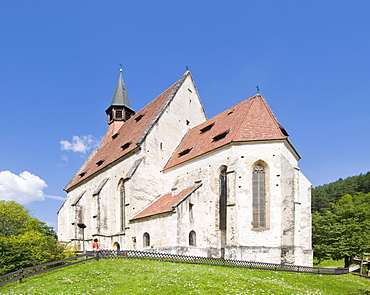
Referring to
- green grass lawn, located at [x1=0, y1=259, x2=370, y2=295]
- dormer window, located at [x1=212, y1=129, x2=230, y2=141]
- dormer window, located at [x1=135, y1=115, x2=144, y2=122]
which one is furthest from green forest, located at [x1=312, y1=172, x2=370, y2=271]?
dormer window, located at [x1=135, y1=115, x2=144, y2=122]

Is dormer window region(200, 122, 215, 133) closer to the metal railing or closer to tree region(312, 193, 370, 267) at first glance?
the metal railing

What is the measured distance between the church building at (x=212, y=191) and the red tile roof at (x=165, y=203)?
139 mm

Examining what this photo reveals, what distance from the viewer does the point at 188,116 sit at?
30828mm

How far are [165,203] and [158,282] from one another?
37.9 ft

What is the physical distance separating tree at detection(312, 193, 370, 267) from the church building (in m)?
10.8

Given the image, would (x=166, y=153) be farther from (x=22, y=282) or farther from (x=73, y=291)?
(x=73, y=291)

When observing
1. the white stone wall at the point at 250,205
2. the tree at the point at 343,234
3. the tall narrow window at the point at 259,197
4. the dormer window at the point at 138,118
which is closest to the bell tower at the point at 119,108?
the dormer window at the point at 138,118

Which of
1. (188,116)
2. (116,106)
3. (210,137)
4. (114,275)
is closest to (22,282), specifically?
(114,275)

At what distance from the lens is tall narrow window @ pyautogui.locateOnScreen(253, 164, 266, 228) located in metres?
19.8

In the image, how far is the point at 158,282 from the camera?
36.0 feet

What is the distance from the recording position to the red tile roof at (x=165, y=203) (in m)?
20.7

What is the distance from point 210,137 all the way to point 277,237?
30.3 ft

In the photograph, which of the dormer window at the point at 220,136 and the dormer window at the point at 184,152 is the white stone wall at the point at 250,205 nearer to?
the dormer window at the point at 220,136

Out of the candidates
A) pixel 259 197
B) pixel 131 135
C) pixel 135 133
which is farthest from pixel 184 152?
pixel 259 197
